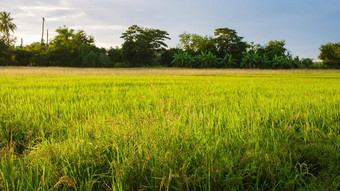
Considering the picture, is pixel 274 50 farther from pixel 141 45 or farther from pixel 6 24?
pixel 6 24

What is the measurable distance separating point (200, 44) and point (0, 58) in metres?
38.2

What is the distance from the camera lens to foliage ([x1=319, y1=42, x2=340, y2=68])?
51.9 meters

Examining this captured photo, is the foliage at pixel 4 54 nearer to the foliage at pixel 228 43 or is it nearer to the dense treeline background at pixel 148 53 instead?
the dense treeline background at pixel 148 53

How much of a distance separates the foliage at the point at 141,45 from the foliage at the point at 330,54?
119ft

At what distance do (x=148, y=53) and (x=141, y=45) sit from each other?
2.66 m

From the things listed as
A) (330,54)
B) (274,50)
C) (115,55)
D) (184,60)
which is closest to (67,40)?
(115,55)

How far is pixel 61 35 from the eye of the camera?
4616 cm

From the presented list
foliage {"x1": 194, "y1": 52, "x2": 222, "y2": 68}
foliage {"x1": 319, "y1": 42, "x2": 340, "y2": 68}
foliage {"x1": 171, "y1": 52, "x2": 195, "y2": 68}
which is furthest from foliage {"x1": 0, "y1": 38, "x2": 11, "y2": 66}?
foliage {"x1": 319, "y1": 42, "x2": 340, "y2": 68}

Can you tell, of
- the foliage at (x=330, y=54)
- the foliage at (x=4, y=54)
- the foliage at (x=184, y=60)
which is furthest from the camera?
the foliage at (x=330, y=54)

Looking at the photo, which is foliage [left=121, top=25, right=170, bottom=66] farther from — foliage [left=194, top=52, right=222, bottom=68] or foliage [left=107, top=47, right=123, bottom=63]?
foliage [left=194, top=52, right=222, bottom=68]

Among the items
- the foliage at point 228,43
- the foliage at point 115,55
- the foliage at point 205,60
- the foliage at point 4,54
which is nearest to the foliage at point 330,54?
the foliage at point 228,43

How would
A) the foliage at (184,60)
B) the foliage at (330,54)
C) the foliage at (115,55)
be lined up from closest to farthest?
the foliage at (184,60) < the foliage at (115,55) < the foliage at (330,54)

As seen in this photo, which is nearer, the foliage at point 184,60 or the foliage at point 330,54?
the foliage at point 184,60

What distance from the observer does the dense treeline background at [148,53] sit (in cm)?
3997
